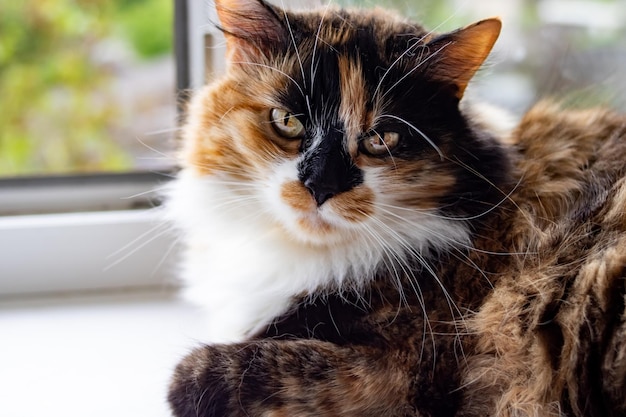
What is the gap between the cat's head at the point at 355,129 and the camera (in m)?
1.10

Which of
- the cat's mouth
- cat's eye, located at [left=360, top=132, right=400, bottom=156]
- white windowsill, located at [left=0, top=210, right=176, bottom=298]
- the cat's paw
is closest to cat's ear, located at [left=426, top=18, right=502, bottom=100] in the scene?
cat's eye, located at [left=360, top=132, right=400, bottom=156]

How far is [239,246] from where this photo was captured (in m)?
1.29

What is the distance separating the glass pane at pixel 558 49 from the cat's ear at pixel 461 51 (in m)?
0.71

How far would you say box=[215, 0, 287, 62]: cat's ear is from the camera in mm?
1149

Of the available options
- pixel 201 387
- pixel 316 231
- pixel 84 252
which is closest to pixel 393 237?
pixel 316 231

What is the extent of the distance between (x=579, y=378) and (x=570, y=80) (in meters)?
1.10

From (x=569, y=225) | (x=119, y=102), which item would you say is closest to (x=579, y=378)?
(x=569, y=225)

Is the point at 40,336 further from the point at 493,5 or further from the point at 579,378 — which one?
the point at 493,5

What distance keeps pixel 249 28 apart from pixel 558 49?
107 cm

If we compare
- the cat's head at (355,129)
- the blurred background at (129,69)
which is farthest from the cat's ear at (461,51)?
the blurred background at (129,69)

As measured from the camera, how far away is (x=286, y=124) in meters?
1.16

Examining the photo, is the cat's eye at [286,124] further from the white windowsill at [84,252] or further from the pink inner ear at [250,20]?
the white windowsill at [84,252]

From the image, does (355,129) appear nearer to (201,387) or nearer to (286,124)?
(286,124)

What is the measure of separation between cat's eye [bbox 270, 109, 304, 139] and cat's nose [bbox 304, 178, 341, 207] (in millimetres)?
100
